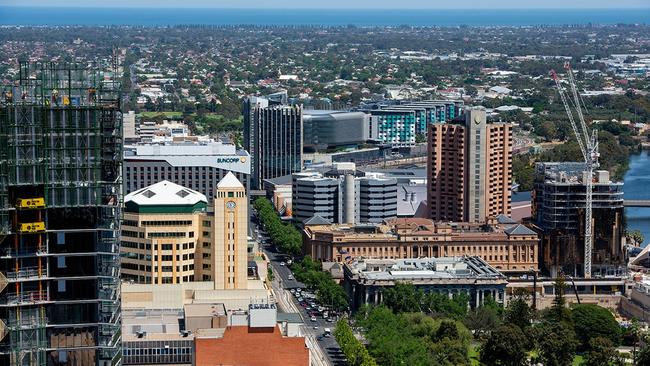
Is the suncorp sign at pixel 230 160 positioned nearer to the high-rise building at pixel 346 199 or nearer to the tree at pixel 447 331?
the high-rise building at pixel 346 199

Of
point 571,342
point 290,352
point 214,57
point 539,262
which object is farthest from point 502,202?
point 214,57

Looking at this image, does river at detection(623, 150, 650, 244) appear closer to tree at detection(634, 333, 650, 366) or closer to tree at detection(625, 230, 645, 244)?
tree at detection(625, 230, 645, 244)

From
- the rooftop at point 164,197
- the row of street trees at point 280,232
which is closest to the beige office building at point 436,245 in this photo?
the row of street trees at point 280,232

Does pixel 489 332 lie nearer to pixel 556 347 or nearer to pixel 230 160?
pixel 556 347

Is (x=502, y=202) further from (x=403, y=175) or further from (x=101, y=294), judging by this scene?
(x=101, y=294)

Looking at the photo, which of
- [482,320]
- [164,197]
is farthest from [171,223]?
[482,320]

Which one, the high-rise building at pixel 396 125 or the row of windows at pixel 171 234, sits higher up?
the row of windows at pixel 171 234

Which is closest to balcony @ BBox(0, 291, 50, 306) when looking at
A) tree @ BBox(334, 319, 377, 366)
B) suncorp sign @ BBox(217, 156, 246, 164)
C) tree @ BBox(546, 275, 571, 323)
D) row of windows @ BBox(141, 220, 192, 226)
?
tree @ BBox(334, 319, 377, 366)
